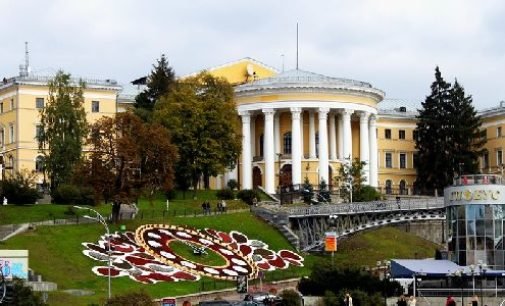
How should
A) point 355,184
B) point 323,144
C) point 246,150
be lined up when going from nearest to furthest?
point 355,184 → point 323,144 → point 246,150

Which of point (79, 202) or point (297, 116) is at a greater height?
point (297, 116)

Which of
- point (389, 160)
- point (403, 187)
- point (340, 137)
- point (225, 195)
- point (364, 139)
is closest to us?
point (225, 195)

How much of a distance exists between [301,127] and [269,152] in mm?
4274

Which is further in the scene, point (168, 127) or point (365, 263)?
point (168, 127)

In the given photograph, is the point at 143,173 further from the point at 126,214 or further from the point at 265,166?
the point at 265,166

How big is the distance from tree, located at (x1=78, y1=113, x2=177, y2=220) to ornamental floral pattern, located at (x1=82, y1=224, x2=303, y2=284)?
3.28 m

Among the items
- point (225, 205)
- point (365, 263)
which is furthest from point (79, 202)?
point (365, 263)

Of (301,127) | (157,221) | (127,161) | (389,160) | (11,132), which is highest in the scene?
(301,127)

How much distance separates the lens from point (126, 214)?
347 feet

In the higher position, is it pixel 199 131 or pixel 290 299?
pixel 199 131

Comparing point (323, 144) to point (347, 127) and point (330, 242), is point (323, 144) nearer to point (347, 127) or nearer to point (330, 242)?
point (347, 127)

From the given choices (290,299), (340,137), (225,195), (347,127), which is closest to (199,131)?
(225,195)

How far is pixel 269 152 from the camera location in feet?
440

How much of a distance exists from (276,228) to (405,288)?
90.8ft
